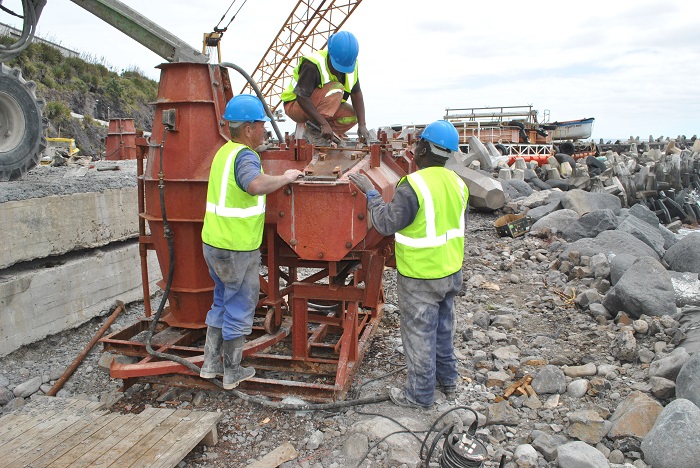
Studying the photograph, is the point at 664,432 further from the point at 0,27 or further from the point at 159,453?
the point at 0,27

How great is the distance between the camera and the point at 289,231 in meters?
3.98

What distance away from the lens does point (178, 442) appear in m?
3.30

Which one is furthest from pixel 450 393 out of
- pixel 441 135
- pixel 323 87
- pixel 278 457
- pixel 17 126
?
pixel 17 126

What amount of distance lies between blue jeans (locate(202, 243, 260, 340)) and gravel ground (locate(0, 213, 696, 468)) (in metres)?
0.64

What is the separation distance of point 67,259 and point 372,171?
3480mm

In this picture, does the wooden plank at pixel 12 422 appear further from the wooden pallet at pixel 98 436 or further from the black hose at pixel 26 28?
the black hose at pixel 26 28

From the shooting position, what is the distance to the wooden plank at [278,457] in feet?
10.9

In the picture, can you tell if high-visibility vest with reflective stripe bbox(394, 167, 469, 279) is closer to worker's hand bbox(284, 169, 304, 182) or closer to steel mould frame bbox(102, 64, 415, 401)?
steel mould frame bbox(102, 64, 415, 401)

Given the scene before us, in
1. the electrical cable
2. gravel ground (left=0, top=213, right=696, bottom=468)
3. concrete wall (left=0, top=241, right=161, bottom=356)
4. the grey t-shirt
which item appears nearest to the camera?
the electrical cable

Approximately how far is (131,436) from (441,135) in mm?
2764

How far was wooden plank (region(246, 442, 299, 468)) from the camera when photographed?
10.9 ft

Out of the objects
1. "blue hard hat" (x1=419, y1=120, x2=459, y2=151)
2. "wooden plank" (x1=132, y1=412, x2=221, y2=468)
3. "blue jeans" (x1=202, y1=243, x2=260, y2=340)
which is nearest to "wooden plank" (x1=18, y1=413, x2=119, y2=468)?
"wooden plank" (x1=132, y1=412, x2=221, y2=468)

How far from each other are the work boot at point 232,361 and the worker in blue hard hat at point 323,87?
2158 millimetres

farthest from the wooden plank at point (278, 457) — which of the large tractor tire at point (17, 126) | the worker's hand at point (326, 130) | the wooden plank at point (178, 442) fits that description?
the large tractor tire at point (17, 126)
